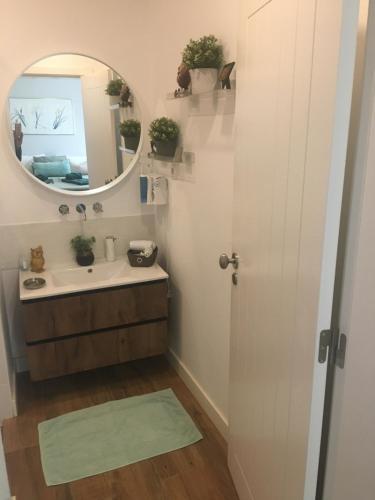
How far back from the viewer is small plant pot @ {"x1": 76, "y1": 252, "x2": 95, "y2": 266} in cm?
251

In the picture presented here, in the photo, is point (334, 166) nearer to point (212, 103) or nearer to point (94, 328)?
point (212, 103)

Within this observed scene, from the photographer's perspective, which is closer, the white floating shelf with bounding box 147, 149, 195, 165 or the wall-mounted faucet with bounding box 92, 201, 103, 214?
the white floating shelf with bounding box 147, 149, 195, 165

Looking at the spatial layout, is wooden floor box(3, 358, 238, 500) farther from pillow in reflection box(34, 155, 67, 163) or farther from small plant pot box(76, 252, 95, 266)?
pillow in reflection box(34, 155, 67, 163)

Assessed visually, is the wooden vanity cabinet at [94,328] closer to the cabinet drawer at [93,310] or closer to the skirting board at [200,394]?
the cabinet drawer at [93,310]

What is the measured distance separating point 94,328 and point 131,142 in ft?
3.86

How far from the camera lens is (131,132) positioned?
8.27 ft

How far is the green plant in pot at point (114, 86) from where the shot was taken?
7.98 feet

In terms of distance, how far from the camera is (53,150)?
7.80 ft

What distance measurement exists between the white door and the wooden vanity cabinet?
926 mm

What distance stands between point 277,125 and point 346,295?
0.49 metres

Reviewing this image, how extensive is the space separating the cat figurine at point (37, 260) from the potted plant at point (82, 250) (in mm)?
208

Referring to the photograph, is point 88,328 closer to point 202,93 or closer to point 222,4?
point 202,93

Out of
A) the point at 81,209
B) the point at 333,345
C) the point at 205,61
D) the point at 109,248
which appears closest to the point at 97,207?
the point at 81,209

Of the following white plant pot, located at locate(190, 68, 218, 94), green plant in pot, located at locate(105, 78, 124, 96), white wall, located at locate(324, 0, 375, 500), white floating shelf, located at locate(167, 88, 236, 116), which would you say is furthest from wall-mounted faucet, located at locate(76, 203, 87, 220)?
white wall, located at locate(324, 0, 375, 500)
